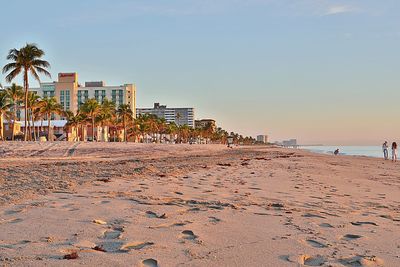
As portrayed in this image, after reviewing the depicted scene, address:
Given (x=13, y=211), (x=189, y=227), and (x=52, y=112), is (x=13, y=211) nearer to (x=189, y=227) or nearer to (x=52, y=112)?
(x=189, y=227)

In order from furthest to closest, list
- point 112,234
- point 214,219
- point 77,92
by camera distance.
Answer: point 77,92 < point 214,219 < point 112,234

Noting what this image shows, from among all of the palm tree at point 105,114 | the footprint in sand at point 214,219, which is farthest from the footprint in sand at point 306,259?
the palm tree at point 105,114

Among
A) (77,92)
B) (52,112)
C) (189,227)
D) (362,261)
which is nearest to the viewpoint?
(362,261)

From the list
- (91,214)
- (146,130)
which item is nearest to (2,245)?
(91,214)

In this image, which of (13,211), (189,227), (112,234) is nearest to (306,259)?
(189,227)

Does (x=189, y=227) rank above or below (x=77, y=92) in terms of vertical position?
below

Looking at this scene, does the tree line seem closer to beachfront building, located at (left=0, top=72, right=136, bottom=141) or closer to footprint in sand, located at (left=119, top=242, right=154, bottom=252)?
beachfront building, located at (left=0, top=72, right=136, bottom=141)

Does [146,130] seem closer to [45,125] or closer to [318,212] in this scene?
[45,125]

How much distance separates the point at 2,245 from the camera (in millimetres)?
4031

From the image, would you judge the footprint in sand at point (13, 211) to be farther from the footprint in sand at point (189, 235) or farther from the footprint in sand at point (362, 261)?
the footprint in sand at point (362, 261)

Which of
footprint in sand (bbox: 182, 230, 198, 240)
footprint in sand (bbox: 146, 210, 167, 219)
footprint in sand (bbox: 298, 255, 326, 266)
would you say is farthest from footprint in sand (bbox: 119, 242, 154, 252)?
footprint in sand (bbox: 298, 255, 326, 266)

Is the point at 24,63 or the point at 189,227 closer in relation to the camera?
the point at 189,227

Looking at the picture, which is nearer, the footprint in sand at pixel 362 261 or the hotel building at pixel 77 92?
the footprint in sand at pixel 362 261

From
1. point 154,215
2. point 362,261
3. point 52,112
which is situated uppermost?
point 52,112
